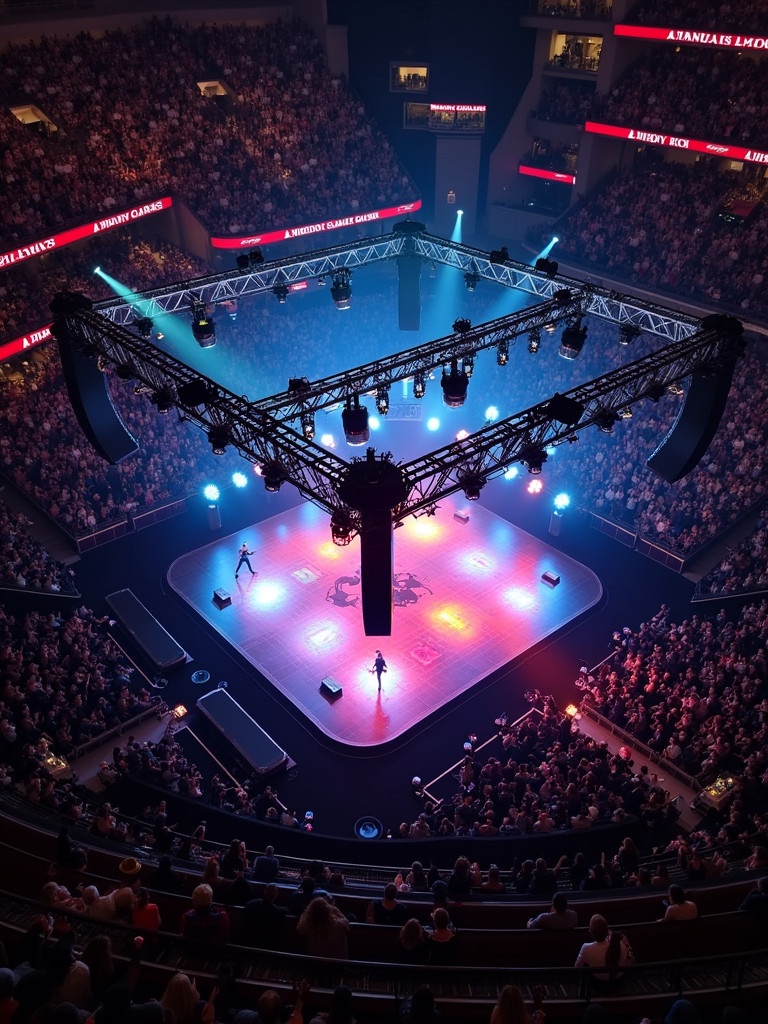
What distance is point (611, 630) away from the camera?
18406mm

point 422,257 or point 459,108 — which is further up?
point 459,108

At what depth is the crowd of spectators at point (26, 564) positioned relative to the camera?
55.1 feet

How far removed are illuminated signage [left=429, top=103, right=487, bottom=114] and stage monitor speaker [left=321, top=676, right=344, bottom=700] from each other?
24.6 metres

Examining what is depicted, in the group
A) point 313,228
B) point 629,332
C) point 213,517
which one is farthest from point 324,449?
point 313,228

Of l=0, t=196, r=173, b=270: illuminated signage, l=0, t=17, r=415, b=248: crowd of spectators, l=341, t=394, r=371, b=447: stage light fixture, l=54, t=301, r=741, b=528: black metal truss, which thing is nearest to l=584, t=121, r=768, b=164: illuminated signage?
l=0, t=17, r=415, b=248: crowd of spectators

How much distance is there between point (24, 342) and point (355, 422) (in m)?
12.3

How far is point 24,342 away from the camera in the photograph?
2027cm

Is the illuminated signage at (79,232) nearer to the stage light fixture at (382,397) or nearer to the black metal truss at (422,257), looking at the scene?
the black metal truss at (422,257)

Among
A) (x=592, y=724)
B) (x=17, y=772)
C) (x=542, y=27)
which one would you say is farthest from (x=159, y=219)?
(x=592, y=724)

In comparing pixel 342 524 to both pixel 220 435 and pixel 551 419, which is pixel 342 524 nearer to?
pixel 220 435

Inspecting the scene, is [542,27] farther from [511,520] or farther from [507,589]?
[507,589]

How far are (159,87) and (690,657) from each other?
27204 mm

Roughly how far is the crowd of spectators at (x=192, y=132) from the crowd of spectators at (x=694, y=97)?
29.7ft

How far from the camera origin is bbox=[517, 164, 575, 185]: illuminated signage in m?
28.9
